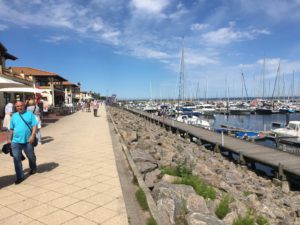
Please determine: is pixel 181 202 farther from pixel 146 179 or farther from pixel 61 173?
pixel 61 173

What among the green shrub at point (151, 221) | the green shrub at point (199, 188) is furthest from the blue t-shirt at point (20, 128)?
the green shrub at point (199, 188)

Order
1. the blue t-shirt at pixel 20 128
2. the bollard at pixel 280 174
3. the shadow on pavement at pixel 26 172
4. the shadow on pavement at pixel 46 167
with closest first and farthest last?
1. the blue t-shirt at pixel 20 128
2. the shadow on pavement at pixel 26 172
3. the shadow on pavement at pixel 46 167
4. the bollard at pixel 280 174

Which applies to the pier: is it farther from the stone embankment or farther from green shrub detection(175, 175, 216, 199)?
green shrub detection(175, 175, 216, 199)

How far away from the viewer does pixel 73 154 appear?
10.4 metres

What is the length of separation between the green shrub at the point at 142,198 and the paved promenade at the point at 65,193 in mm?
347

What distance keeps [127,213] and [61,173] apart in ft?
10.8

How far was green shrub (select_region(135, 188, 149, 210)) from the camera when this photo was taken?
211 inches

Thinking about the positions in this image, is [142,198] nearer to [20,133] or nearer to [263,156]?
[20,133]

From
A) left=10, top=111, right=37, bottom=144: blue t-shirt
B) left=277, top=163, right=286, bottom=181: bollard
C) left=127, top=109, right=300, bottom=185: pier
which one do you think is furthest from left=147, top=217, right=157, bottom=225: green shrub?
left=277, top=163, right=286, bottom=181: bollard

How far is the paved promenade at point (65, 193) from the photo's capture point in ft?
16.1

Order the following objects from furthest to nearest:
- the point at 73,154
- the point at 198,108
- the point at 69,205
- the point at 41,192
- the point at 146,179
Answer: the point at 198,108 → the point at 73,154 → the point at 146,179 → the point at 41,192 → the point at 69,205

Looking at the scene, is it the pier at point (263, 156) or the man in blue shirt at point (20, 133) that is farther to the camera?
the pier at point (263, 156)

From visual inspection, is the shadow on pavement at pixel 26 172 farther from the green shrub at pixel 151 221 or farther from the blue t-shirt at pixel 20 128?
the green shrub at pixel 151 221

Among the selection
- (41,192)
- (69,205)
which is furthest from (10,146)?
(69,205)
